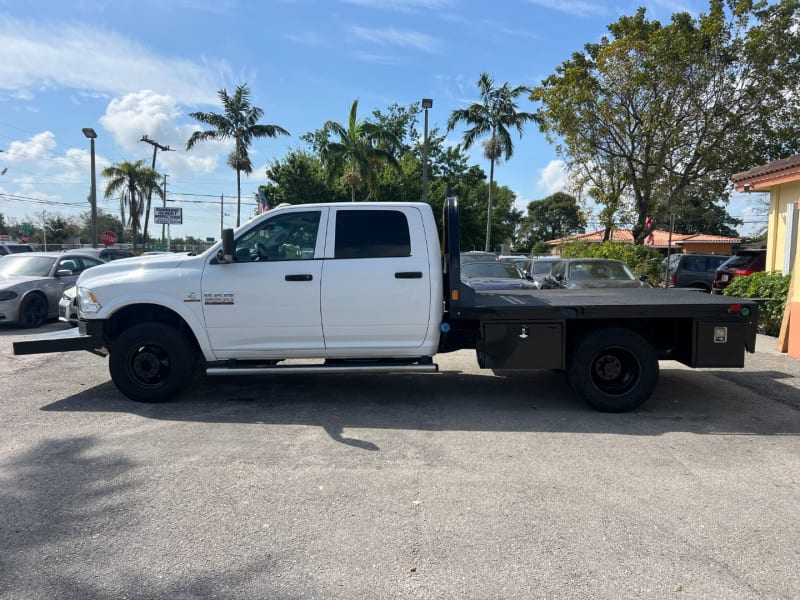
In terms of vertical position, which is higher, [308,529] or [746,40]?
[746,40]

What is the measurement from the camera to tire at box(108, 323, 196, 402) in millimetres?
6172

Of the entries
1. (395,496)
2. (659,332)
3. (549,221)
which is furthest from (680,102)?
(549,221)

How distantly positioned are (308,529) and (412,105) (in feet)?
156

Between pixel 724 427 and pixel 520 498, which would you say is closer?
pixel 520 498

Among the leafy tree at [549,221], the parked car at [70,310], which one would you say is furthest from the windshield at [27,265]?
the leafy tree at [549,221]

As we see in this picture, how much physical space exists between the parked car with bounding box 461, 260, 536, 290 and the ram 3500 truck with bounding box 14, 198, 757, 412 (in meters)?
5.69

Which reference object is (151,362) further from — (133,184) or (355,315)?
(133,184)

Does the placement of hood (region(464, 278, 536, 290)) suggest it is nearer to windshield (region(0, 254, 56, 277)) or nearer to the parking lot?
the parking lot

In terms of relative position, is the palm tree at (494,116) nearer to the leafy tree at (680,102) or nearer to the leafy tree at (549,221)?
the leafy tree at (680,102)

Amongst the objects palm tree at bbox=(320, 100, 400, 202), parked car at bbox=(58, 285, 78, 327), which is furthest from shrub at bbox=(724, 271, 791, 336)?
palm tree at bbox=(320, 100, 400, 202)

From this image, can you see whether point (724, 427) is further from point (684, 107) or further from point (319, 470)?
point (684, 107)

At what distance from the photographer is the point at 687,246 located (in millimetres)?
49969

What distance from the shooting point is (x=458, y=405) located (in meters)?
6.47

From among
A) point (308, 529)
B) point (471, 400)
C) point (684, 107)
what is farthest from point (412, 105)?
point (308, 529)
